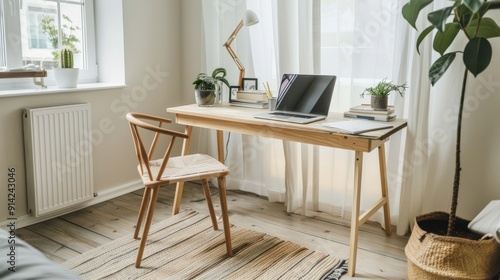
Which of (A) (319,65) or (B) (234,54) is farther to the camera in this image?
(B) (234,54)

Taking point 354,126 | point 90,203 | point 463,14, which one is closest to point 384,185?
point 354,126

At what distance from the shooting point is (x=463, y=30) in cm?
184

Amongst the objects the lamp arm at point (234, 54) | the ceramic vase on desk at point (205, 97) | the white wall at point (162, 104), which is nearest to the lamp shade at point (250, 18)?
the lamp arm at point (234, 54)

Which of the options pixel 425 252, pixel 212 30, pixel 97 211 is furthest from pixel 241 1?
pixel 425 252

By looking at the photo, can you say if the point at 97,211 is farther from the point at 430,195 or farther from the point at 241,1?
the point at 430,195

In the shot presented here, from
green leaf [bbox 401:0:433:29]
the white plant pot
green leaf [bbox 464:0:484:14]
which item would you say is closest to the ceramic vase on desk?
the white plant pot

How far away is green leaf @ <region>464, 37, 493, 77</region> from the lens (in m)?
1.75

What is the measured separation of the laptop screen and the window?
58.1 inches

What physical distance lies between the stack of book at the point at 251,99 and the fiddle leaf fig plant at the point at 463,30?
1039 millimetres

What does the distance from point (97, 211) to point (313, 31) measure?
180 cm

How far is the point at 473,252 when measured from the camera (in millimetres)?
1807

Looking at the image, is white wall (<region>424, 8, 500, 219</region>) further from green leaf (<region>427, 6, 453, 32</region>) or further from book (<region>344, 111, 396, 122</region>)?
green leaf (<region>427, 6, 453, 32</region>)

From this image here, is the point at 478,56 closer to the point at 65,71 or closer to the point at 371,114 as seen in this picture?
the point at 371,114

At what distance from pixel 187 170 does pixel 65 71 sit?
1125mm
